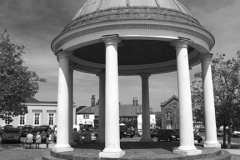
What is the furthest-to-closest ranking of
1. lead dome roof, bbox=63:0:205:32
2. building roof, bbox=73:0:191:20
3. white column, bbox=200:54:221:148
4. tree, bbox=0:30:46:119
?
tree, bbox=0:30:46:119, white column, bbox=200:54:221:148, building roof, bbox=73:0:191:20, lead dome roof, bbox=63:0:205:32

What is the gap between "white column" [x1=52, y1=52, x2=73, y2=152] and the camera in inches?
611

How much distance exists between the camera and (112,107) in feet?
44.1

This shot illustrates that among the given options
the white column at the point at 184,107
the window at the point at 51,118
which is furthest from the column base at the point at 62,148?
the window at the point at 51,118

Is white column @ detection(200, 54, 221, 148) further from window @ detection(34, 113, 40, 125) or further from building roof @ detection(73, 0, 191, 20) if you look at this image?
window @ detection(34, 113, 40, 125)

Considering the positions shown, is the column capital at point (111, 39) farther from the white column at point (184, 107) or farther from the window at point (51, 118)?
the window at point (51, 118)

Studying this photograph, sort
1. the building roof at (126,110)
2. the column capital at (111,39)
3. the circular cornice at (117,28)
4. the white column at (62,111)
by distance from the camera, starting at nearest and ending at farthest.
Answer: the column capital at (111,39) < the circular cornice at (117,28) < the white column at (62,111) < the building roof at (126,110)

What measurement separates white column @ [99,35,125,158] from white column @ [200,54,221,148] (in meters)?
6.82

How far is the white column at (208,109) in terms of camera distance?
667 inches

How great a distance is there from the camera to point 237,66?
93.9 feet

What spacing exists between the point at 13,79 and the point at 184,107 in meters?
19.1

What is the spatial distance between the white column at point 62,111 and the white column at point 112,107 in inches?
139

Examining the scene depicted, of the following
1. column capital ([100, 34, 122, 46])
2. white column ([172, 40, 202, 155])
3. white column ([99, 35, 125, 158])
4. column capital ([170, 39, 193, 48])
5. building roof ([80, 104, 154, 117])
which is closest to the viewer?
white column ([99, 35, 125, 158])

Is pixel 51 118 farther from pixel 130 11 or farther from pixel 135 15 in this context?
pixel 135 15

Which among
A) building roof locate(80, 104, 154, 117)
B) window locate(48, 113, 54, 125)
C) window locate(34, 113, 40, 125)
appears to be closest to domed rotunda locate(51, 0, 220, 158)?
window locate(48, 113, 54, 125)
